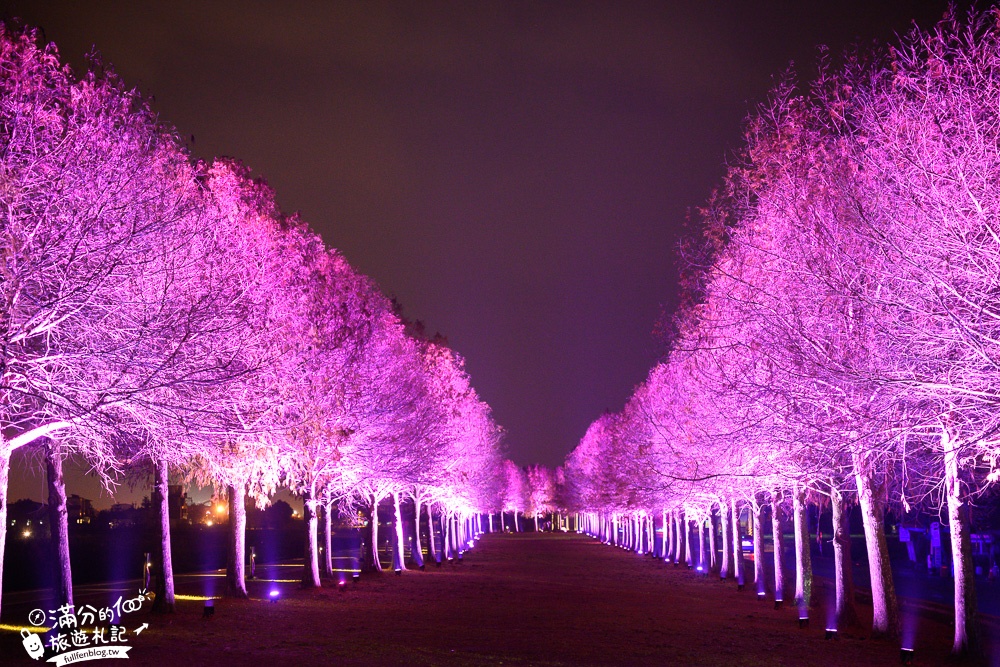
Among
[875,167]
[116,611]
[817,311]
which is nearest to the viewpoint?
[875,167]

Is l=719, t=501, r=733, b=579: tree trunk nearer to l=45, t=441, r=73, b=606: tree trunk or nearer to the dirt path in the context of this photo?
the dirt path

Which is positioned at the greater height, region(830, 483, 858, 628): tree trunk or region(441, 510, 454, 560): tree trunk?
region(830, 483, 858, 628): tree trunk

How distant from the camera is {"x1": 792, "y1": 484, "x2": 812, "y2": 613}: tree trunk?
92.3ft

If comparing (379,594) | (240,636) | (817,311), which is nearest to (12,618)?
(240,636)

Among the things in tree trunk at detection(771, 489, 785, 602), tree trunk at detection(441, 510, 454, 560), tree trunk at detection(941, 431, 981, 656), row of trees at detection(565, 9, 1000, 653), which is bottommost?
tree trunk at detection(441, 510, 454, 560)

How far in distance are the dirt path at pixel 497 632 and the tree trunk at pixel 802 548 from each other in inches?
25.3

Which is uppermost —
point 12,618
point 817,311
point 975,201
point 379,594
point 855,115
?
point 855,115

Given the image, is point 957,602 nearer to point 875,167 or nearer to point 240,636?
point 875,167

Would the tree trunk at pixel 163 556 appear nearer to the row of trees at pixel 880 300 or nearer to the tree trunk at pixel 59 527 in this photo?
the tree trunk at pixel 59 527

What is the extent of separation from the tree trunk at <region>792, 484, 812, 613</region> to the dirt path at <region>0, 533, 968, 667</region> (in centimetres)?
64

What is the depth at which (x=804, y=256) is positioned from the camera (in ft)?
51.5

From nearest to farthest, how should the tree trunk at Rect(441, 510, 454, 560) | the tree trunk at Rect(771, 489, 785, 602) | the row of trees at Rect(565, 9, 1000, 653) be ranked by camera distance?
the row of trees at Rect(565, 9, 1000, 653) → the tree trunk at Rect(771, 489, 785, 602) → the tree trunk at Rect(441, 510, 454, 560)

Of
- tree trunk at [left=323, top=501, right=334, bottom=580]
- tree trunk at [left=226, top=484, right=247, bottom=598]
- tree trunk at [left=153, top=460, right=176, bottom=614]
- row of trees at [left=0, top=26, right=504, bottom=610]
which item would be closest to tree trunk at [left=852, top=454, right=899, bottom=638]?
row of trees at [left=0, top=26, right=504, bottom=610]

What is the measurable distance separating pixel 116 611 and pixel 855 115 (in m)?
17.5
